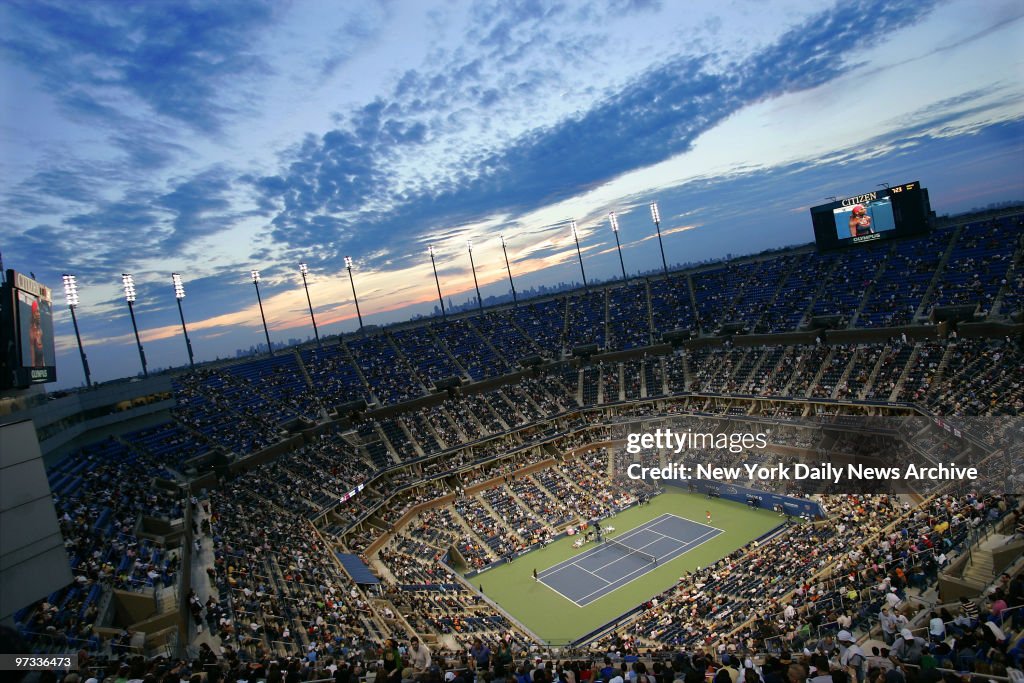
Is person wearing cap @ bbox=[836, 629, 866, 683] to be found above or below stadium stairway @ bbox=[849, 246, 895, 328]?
below

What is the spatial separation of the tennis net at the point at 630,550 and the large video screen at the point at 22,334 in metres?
30.9

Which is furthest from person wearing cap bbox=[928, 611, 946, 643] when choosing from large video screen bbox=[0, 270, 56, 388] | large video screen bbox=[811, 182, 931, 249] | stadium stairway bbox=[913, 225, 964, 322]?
large video screen bbox=[811, 182, 931, 249]

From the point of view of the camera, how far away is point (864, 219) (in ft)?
170

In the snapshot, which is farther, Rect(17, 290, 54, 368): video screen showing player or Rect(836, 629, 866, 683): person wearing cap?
Rect(17, 290, 54, 368): video screen showing player

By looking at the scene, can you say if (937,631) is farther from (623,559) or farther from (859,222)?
(859,222)

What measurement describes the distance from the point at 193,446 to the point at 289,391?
1291 centimetres

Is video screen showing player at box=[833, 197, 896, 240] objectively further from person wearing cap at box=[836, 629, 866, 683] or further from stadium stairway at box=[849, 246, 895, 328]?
person wearing cap at box=[836, 629, 866, 683]

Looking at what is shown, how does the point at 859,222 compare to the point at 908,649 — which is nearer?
the point at 908,649

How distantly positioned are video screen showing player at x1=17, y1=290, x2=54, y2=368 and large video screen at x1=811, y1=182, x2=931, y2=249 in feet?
191

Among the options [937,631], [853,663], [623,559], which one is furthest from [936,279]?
[853,663]

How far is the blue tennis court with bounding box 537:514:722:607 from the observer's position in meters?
31.8

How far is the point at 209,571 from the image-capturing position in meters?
22.4

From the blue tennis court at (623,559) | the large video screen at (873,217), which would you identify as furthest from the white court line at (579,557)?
the large video screen at (873,217)

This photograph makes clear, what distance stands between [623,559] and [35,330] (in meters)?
31.5
